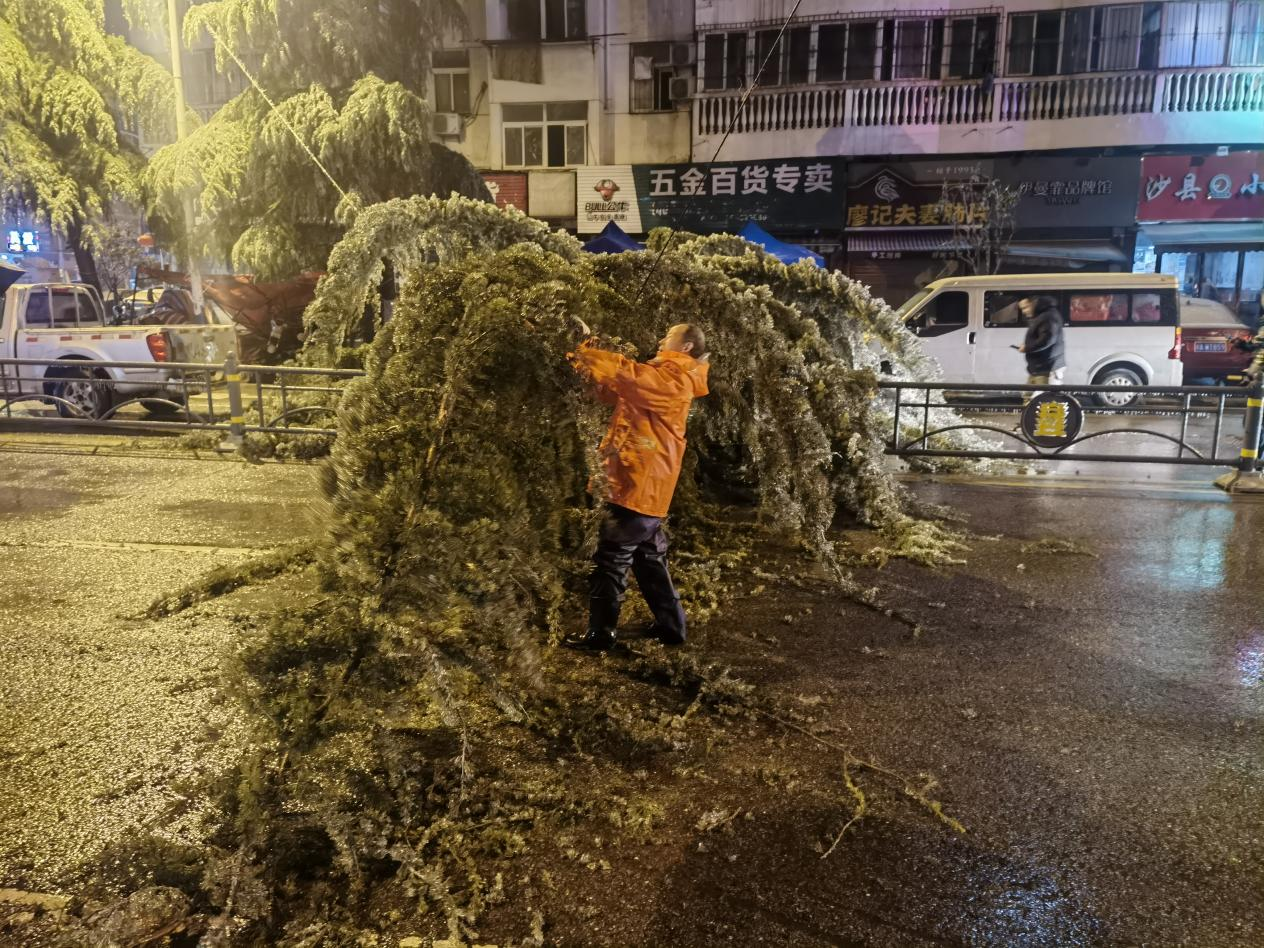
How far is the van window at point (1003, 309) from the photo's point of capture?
14078 millimetres

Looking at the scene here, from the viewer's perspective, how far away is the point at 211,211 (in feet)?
57.3

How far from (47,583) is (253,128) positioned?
45.4ft

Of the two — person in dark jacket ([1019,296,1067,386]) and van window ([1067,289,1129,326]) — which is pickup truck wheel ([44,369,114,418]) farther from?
van window ([1067,289,1129,326])

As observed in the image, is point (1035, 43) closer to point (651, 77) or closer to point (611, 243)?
point (651, 77)

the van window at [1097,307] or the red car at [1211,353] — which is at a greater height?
the van window at [1097,307]

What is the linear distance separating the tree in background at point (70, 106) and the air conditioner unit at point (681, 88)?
11323 millimetres

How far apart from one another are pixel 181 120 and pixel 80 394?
7861mm

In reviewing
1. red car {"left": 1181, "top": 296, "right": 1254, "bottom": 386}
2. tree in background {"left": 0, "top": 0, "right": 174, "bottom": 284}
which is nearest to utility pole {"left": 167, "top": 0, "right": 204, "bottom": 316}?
tree in background {"left": 0, "top": 0, "right": 174, "bottom": 284}

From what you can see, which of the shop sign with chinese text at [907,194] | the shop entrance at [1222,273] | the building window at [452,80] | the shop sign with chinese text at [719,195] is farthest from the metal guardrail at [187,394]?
the shop entrance at [1222,273]

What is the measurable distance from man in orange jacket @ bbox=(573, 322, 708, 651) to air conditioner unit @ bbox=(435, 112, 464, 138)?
18621mm

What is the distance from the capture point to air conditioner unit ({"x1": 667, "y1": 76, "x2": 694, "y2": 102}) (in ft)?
68.9

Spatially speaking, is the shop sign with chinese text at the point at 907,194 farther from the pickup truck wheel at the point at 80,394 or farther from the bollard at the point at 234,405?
the pickup truck wheel at the point at 80,394

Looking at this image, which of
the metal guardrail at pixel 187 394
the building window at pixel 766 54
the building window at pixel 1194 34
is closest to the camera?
the metal guardrail at pixel 187 394

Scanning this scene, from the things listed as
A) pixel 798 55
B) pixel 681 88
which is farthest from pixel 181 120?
pixel 798 55
